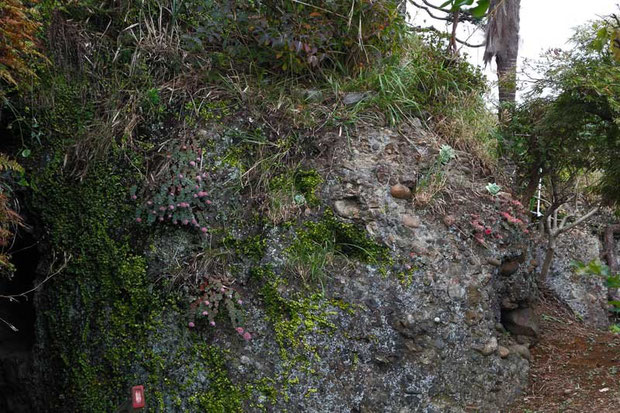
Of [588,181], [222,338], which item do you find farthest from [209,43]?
[588,181]

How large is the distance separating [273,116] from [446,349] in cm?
207

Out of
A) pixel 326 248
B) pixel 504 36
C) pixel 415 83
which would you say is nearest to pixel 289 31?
pixel 415 83

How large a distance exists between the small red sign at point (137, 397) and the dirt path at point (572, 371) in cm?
244

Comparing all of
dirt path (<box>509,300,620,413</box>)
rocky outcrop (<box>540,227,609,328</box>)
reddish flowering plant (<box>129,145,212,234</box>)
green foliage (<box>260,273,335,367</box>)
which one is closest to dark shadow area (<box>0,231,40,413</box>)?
reddish flowering plant (<box>129,145,212,234</box>)

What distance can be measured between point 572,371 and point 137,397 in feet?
10.1

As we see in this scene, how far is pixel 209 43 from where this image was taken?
5023 mm

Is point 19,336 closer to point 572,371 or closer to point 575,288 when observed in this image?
point 572,371

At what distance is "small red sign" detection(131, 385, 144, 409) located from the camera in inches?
149

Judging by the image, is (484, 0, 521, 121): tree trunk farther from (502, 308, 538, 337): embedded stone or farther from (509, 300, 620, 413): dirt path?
(502, 308, 538, 337): embedded stone

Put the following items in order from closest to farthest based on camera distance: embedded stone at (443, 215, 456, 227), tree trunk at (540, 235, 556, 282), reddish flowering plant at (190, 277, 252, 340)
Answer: reddish flowering plant at (190, 277, 252, 340), embedded stone at (443, 215, 456, 227), tree trunk at (540, 235, 556, 282)

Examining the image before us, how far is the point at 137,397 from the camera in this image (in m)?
3.81

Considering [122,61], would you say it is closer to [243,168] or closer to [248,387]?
[243,168]

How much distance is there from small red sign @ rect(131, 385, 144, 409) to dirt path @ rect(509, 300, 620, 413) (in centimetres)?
244

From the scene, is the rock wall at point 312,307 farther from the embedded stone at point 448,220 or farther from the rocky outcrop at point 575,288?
the rocky outcrop at point 575,288
